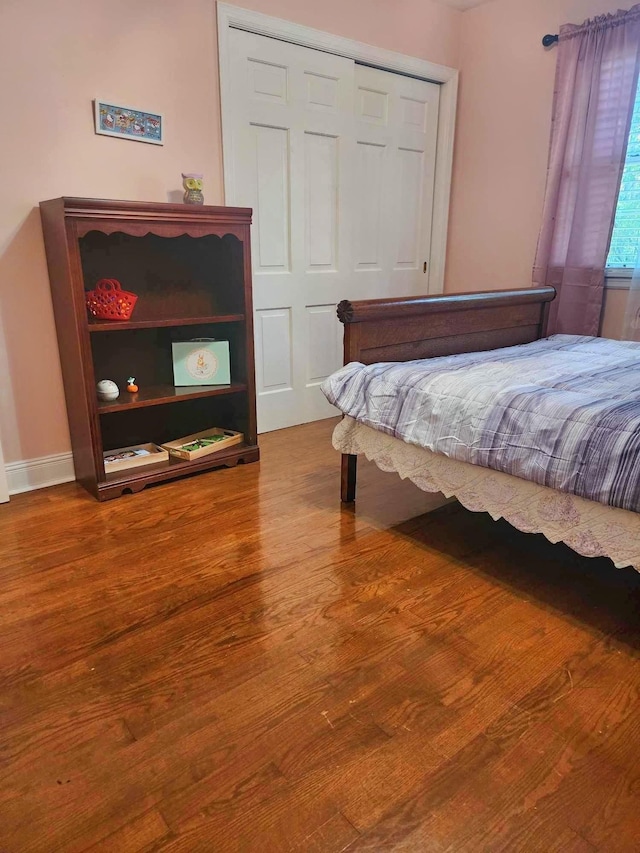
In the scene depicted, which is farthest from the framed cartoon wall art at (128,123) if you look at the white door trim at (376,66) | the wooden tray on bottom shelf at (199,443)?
the wooden tray on bottom shelf at (199,443)

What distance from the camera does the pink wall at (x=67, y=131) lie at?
2273mm

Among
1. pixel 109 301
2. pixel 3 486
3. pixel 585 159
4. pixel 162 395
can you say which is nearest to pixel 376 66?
pixel 585 159

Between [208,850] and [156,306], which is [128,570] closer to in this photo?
[208,850]

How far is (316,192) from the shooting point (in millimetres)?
3334

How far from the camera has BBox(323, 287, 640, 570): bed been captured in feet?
4.96

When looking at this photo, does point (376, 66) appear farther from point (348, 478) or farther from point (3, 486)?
point (3, 486)

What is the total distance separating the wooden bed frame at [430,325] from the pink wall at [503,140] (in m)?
0.75

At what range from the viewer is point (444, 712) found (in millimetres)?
1328

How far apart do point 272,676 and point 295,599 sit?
327mm

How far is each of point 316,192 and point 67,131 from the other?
4.60 ft

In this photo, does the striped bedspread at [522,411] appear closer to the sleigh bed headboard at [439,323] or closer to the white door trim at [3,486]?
the sleigh bed headboard at [439,323]

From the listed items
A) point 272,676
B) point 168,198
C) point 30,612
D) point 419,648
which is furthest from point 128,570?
point 168,198

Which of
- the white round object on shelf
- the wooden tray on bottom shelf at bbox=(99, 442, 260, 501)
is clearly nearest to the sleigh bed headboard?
the wooden tray on bottom shelf at bbox=(99, 442, 260, 501)

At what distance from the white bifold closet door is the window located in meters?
1.25
